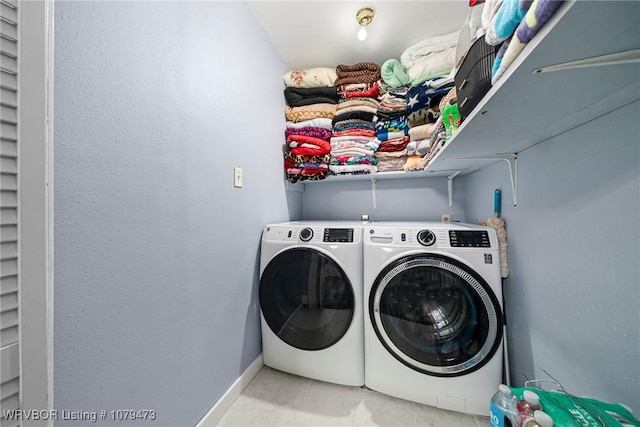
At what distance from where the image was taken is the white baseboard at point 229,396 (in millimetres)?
1016

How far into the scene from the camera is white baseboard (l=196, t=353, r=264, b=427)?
1016 millimetres

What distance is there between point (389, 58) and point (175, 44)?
1.56m

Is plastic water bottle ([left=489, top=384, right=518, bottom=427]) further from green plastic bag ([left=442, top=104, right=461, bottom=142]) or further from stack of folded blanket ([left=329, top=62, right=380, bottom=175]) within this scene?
stack of folded blanket ([left=329, top=62, right=380, bottom=175])

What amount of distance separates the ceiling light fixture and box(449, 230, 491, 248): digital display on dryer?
4.45ft

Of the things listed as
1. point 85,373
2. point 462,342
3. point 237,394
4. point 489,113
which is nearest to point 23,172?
point 85,373

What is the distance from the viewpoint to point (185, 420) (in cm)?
91

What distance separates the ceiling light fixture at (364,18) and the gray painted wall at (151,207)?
693 millimetres

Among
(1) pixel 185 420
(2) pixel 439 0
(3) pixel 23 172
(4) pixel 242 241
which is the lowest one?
(1) pixel 185 420

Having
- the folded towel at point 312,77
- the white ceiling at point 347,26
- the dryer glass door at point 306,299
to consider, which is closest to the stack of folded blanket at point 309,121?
the folded towel at point 312,77

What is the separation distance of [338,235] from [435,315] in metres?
0.64

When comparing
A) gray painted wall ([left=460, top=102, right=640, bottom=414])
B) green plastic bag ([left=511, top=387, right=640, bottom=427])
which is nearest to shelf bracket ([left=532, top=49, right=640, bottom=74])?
gray painted wall ([left=460, top=102, right=640, bottom=414])

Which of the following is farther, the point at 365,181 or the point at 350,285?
the point at 365,181

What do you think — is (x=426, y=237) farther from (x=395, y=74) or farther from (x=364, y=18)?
(x=364, y=18)

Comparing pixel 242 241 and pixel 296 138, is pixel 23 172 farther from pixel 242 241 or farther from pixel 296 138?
pixel 296 138
